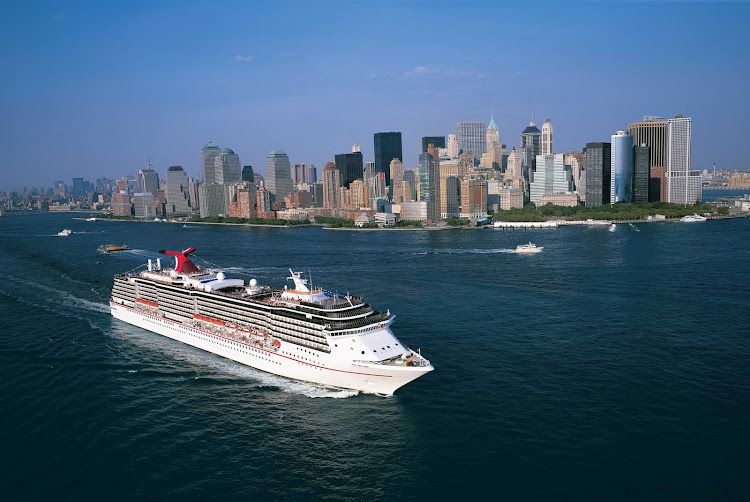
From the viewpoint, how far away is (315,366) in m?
23.9

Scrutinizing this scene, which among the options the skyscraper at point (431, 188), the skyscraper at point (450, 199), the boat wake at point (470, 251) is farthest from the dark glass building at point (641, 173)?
the boat wake at point (470, 251)

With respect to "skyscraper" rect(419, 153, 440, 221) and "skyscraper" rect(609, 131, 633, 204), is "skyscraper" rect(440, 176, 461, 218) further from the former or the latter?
"skyscraper" rect(609, 131, 633, 204)

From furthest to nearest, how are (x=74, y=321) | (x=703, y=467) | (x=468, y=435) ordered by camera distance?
1. (x=74, y=321)
2. (x=468, y=435)
3. (x=703, y=467)

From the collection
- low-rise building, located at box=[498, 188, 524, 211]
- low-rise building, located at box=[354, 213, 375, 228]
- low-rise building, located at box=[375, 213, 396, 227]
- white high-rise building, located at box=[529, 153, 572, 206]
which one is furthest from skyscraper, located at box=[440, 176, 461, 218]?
white high-rise building, located at box=[529, 153, 572, 206]

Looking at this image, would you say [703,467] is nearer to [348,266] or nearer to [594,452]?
[594,452]

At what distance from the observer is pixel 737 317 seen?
33.8 m

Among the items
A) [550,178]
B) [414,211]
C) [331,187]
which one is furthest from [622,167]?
[331,187]

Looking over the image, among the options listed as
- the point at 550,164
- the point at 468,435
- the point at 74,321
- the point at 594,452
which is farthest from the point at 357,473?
the point at 550,164

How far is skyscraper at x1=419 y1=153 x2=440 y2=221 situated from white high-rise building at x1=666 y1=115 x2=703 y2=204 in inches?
2405

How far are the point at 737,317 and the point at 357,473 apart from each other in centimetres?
2772

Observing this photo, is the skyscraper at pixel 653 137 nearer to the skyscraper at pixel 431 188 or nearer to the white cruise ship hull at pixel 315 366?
the skyscraper at pixel 431 188

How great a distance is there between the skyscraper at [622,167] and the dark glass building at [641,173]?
5.55ft

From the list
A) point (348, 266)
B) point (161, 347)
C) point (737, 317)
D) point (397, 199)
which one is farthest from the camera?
point (397, 199)

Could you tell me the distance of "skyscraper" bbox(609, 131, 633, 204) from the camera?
467ft
